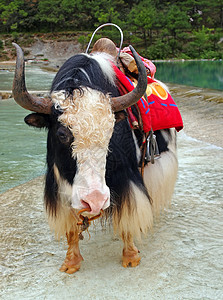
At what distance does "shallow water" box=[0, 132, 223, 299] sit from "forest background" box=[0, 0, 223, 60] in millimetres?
32865

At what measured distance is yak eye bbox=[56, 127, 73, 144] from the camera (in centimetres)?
172

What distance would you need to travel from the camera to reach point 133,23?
142 ft

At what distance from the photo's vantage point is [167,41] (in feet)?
127

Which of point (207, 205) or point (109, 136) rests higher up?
point (109, 136)

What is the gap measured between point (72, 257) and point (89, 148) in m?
0.89

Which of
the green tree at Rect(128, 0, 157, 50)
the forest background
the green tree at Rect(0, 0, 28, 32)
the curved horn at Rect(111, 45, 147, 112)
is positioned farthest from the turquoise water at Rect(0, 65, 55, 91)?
the green tree at Rect(0, 0, 28, 32)

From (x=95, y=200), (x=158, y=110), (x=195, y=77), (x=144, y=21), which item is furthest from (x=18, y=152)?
(x=144, y=21)

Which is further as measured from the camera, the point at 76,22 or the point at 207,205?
the point at 76,22

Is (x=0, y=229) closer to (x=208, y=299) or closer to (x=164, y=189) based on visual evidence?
(x=164, y=189)

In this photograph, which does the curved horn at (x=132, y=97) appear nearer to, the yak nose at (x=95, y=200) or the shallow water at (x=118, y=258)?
the yak nose at (x=95, y=200)

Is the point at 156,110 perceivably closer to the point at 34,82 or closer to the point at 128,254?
the point at 128,254

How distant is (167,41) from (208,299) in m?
39.3

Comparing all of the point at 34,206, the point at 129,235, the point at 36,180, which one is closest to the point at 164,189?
the point at 129,235

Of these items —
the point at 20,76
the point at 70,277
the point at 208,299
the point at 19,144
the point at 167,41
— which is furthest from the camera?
the point at 167,41
